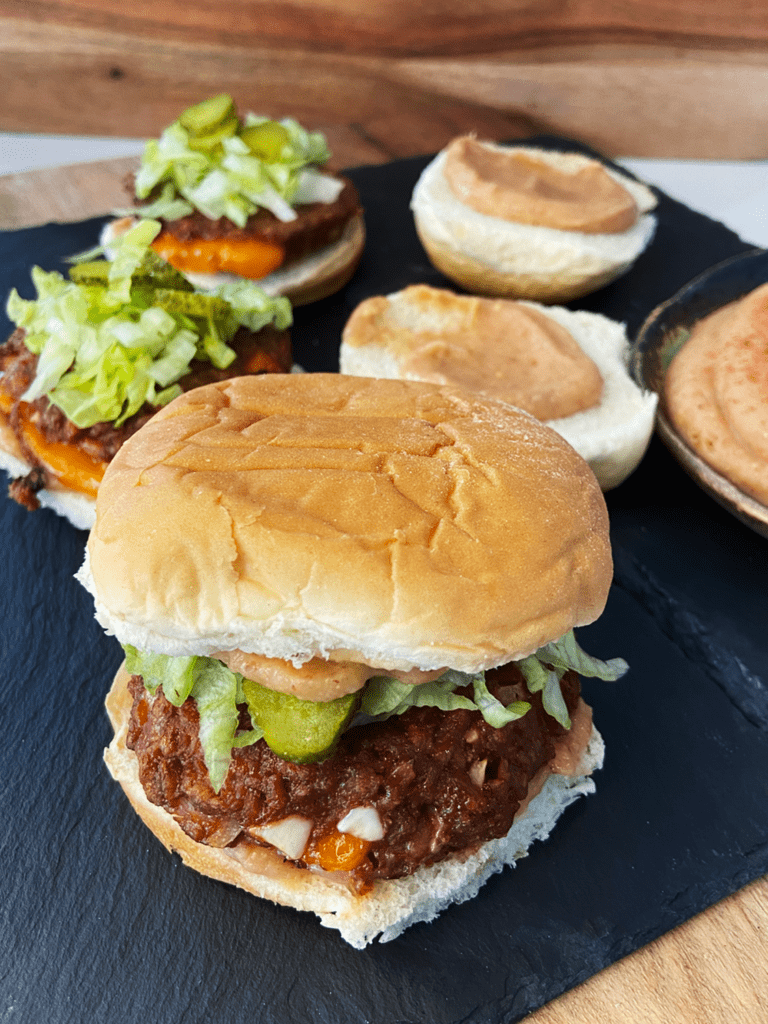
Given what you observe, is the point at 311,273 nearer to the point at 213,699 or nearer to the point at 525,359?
the point at 525,359

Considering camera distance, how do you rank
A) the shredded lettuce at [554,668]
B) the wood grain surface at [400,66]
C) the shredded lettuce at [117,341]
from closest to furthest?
the shredded lettuce at [554,668]
the shredded lettuce at [117,341]
the wood grain surface at [400,66]

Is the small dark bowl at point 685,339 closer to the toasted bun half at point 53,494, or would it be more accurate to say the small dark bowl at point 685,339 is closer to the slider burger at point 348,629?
the slider burger at point 348,629

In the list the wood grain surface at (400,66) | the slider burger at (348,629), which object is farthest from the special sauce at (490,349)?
the wood grain surface at (400,66)

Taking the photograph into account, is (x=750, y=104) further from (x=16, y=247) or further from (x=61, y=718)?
(x=61, y=718)

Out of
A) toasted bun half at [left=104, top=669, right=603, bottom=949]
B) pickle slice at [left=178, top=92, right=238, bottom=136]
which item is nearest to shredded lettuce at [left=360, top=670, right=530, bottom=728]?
toasted bun half at [left=104, top=669, right=603, bottom=949]

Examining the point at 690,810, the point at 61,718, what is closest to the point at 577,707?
the point at 690,810

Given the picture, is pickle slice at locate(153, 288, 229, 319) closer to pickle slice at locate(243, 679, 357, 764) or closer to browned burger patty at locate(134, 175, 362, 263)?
browned burger patty at locate(134, 175, 362, 263)

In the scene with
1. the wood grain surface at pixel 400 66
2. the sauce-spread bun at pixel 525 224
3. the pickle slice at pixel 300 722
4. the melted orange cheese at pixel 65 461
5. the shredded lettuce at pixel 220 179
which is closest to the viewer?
the pickle slice at pixel 300 722
